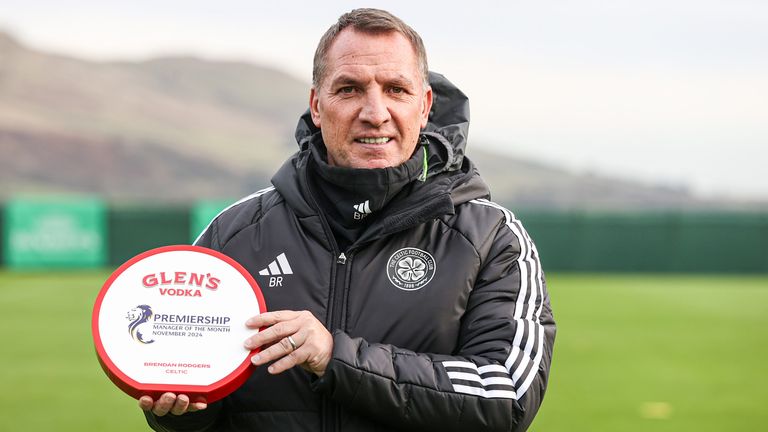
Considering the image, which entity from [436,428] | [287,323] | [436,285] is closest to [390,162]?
[436,285]

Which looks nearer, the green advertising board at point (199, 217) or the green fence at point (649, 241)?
the green advertising board at point (199, 217)

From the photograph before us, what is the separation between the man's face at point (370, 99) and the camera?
7.85 ft

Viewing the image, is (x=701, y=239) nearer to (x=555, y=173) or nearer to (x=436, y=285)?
(x=436, y=285)

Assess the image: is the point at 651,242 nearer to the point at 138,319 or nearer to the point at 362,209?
the point at 362,209

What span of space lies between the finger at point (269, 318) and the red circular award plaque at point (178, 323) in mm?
30

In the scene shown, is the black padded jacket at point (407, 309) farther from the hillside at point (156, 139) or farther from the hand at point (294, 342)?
the hillside at point (156, 139)

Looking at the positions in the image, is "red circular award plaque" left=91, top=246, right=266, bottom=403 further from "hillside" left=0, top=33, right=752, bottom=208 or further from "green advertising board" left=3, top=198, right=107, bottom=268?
"hillside" left=0, top=33, right=752, bottom=208

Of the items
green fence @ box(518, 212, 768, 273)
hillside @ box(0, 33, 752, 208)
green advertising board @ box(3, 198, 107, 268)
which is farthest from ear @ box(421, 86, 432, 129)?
hillside @ box(0, 33, 752, 208)

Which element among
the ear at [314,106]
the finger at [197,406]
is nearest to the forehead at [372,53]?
the ear at [314,106]

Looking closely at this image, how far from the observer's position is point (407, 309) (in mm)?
2379

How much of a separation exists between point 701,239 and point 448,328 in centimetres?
1880

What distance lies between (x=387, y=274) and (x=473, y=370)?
32 centimetres

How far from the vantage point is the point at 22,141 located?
54.8 metres

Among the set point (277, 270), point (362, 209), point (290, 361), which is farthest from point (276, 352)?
point (362, 209)
